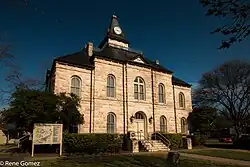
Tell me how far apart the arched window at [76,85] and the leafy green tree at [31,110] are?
150 inches

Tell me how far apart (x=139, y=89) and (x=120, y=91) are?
2.61 m

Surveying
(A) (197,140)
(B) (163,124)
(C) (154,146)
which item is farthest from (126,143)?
(A) (197,140)

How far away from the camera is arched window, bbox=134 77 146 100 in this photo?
24.1 m

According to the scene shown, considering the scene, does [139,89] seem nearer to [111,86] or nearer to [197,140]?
[111,86]

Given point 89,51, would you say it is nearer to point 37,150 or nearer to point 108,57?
point 108,57

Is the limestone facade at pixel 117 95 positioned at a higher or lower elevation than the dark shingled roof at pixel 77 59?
lower

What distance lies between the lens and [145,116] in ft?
77.7

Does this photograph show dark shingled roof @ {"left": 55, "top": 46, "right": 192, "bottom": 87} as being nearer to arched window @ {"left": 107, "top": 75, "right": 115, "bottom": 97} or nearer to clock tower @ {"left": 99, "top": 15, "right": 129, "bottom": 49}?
arched window @ {"left": 107, "top": 75, "right": 115, "bottom": 97}

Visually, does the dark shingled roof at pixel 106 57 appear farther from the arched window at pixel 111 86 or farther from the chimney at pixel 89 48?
the arched window at pixel 111 86

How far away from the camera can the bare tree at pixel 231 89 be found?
108 ft

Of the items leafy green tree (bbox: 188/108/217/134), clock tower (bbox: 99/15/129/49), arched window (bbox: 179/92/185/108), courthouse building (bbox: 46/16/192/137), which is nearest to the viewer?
courthouse building (bbox: 46/16/192/137)

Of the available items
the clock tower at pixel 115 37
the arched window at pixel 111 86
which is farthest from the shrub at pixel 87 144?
the clock tower at pixel 115 37

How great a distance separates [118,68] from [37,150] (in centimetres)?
1194

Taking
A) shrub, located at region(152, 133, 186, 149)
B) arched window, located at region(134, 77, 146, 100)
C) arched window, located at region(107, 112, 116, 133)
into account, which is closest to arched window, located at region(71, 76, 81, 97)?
arched window, located at region(107, 112, 116, 133)
